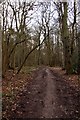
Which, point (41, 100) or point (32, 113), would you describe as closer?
point (32, 113)

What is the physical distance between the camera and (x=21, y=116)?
25.2 ft

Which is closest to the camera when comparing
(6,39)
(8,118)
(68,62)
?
(8,118)

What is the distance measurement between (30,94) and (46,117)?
411 cm

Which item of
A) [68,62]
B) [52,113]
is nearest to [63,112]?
[52,113]

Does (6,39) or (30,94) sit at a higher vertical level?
(6,39)

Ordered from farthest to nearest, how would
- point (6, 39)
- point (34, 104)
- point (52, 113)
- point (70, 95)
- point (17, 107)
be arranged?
1. point (6, 39)
2. point (70, 95)
3. point (34, 104)
4. point (17, 107)
5. point (52, 113)

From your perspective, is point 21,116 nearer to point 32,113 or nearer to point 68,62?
point 32,113

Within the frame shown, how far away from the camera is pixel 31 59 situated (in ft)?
177

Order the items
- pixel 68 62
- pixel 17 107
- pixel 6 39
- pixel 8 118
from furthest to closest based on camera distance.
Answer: pixel 68 62, pixel 6 39, pixel 17 107, pixel 8 118

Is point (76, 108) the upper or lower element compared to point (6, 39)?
lower

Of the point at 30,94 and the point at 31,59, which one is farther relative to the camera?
the point at 31,59

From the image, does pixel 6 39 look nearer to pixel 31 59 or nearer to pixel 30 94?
pixel 30 94

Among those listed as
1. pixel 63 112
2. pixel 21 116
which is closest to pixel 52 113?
pixel 63 112

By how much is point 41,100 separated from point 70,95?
193cm
